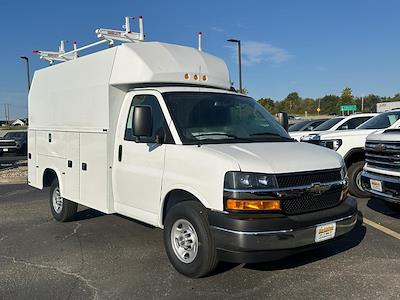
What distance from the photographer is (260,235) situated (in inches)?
156

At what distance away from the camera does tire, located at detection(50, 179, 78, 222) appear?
23.4 feet

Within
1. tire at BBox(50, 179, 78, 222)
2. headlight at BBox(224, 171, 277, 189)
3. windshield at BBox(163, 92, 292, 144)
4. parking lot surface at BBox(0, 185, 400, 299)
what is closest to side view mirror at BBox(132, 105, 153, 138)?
windshield at BBox(163, 92, 292, 144)

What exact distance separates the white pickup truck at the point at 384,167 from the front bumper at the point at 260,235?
260 centimetres

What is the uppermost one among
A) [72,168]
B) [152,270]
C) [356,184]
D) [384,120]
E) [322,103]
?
[322,103]

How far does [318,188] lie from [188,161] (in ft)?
4.42

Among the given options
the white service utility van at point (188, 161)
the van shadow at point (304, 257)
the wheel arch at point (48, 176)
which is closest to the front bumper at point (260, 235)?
the white service utility van at point (188, 161)

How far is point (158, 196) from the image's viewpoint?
4.93 meters

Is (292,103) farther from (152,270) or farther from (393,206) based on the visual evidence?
(152,270)

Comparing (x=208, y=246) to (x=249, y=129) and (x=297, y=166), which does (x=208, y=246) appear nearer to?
(x=297, y=166)

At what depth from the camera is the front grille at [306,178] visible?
408 cm

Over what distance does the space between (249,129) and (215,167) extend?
47.8 inches

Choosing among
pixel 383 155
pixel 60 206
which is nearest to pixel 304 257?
pixel 383 155

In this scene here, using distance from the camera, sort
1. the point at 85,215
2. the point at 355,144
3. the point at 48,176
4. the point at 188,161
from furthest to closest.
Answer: the point at 355,144, the point at 85,215, the point at 48,176, the point at 188,161

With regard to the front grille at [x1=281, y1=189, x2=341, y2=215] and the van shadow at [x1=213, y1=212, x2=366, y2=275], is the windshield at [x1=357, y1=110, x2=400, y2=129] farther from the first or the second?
the front grille at [x1=281, y1=189, x2=341, y2=215]
